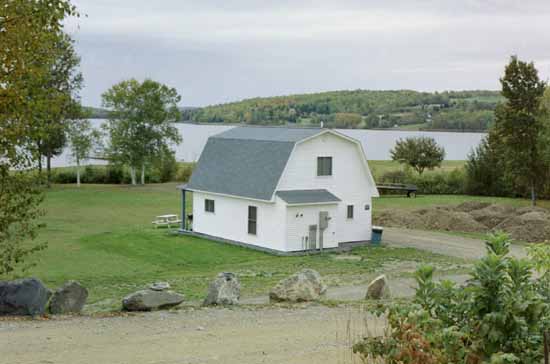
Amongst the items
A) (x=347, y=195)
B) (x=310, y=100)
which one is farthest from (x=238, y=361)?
(x=310, y=100)

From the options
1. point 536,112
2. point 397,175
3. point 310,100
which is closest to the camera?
point 536,112

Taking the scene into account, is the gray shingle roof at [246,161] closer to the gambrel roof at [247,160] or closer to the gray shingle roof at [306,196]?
the gambrel roof at [247,160]

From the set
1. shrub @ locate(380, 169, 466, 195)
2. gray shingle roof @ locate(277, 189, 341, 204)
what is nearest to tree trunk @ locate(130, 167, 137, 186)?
shrub @ locate(380, 169, 466, 195)

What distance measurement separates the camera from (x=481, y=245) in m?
32.4

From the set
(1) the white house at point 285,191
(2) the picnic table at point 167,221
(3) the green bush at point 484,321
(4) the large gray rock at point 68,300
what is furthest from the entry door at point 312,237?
(3) the green bush at point 484,321

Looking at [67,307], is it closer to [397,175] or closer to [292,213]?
[292,213]

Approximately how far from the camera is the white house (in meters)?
30.9

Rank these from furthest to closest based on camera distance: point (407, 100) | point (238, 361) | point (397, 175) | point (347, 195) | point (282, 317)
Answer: point (407, 100) < point (397, 175) < point (347, 195) < point (282, 317) < point (238, 361)

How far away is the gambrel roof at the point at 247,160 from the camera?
31.7 meters

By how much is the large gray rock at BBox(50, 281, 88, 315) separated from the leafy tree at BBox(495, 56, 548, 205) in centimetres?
3387

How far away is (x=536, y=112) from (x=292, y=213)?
20.4 meters

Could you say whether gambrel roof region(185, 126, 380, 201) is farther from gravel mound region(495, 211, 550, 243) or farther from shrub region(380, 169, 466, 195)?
shrub region(380, 169, 466, 195)

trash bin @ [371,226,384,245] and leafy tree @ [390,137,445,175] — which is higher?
leafy tree @ [390,137,445,175]

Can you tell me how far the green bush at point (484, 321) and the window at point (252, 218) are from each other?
23.2 metres
